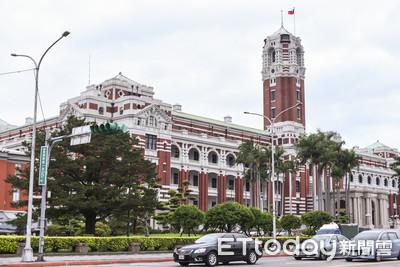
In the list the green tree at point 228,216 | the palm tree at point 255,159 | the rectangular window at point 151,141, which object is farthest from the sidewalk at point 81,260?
the palm tree at point 255,159

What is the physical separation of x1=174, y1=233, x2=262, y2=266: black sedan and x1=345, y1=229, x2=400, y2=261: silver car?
16.2 feet

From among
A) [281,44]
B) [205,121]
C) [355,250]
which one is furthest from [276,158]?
[355,250]

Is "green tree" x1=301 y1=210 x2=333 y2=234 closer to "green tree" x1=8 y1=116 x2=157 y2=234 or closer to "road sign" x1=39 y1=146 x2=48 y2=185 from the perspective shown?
"green tree" x1=8 y1=116 x2=157 y2=234

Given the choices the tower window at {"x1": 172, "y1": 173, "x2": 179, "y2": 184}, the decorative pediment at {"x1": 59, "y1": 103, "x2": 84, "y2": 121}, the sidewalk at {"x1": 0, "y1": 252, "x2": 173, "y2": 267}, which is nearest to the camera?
the sidewalk at {"x1": 0, "y1": 252, "x2": 173, "y2": 267}

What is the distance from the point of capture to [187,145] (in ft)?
266

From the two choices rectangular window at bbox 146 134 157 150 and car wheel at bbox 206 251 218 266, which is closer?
car wheel at bbox 206 251 218 266

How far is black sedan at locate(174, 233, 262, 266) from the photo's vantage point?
2298cm

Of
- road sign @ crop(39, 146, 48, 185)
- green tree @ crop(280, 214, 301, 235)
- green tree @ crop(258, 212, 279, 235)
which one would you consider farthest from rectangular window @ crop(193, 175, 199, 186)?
road sign @ crop(39, 146, 48, 185)

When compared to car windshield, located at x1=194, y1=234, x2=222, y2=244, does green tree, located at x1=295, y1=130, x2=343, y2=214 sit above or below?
above

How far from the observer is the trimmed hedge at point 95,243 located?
2775cm

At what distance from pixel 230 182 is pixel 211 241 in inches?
2666

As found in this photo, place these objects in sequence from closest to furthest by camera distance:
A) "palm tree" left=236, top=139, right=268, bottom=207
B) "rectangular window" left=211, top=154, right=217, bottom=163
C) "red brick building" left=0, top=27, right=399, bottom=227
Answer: "red brick building" left=0, top=27, right=399, bottom=227
"palm tree" left=236, top=139, right=268, bottom=207
"rectangular window" left=211, top=154, right=217, bottom=163

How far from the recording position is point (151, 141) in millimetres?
73625

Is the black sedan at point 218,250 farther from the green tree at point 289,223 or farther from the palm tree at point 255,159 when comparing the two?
the palm tree at point 255,159
